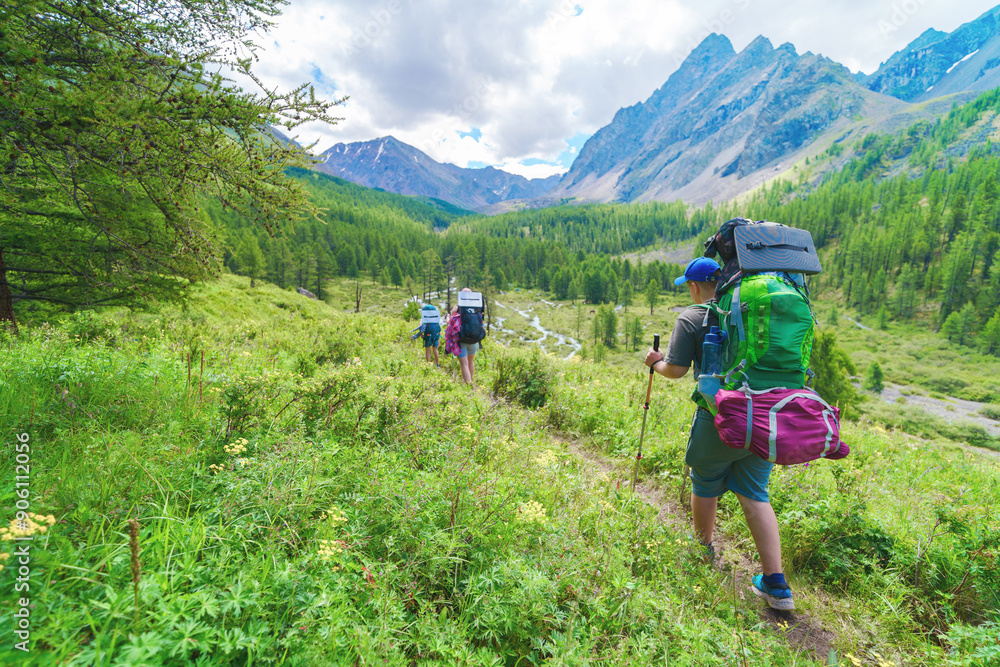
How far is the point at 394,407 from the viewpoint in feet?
15.3

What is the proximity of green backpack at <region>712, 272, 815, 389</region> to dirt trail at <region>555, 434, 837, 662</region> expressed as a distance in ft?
5.66

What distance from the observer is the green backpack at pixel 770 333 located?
293cm

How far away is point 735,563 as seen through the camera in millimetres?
3637

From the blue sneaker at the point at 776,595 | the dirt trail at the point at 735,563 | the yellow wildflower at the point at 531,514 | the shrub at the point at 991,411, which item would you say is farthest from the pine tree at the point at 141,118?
the shrub at the point at 991,411

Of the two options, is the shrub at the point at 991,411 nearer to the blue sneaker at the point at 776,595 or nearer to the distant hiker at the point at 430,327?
the distant hiker at the point at 430,327

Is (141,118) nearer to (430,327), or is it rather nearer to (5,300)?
(5,300)

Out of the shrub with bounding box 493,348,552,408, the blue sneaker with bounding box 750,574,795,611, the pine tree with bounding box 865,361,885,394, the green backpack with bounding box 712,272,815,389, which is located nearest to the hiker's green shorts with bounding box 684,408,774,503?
the green backpack with bounding box 712,272,815,389

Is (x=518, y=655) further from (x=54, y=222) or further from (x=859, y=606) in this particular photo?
(x=54, y=222)

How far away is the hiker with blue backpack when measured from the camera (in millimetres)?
2814

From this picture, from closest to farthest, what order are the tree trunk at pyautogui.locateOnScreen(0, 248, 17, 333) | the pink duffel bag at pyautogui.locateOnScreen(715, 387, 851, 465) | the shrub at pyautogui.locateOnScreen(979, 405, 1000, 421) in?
1. the pink duffel bag at pyautogui.locateOnScreen(715, 387, 851, 465)
2. the tree trunk at pyautogui.locateOnScreen(0, 248, 17, 333)
3. the shrub at pyautogui.locateOnScreen(979, 405, 1000, 421)

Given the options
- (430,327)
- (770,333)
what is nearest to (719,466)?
(770,333)

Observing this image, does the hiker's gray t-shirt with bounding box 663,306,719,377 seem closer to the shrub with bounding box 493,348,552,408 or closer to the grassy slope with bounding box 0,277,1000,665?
the grassy slope with bounding box 0,277,1000,665

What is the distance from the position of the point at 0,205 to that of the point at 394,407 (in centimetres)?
624

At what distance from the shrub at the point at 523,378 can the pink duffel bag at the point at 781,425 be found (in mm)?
4715
